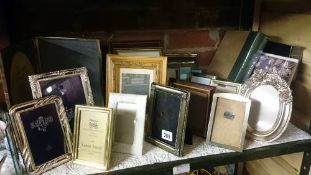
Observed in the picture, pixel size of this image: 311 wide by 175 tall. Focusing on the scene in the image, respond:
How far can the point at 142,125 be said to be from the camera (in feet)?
2.74

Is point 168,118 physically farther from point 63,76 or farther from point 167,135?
point 63,76

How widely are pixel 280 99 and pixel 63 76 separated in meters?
0.64

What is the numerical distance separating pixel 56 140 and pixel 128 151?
0.66 feet

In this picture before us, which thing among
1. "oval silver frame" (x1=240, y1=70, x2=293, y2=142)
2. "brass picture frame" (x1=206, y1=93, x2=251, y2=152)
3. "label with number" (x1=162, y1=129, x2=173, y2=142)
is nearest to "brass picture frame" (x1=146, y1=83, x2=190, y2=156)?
"label with number" (x1=162, y1=129, x2=173, y2=142)

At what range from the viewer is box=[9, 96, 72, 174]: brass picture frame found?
744mm

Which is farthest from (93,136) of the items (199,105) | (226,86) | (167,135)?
(226,86)

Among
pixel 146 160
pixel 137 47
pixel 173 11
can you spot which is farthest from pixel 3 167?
pixel 173 11

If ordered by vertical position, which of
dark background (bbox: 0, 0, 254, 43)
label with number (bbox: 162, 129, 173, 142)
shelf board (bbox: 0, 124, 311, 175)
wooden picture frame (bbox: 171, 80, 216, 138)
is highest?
dark background (bbox: 0, 0, 254, 43)

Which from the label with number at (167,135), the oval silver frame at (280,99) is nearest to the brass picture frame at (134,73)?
the label with number at (167,135)

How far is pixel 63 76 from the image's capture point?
864 millimetres

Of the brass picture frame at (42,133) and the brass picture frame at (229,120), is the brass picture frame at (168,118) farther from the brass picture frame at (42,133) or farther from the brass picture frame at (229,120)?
the brass picture frame at (42,133)

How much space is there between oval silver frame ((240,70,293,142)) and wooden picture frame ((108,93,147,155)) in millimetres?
335

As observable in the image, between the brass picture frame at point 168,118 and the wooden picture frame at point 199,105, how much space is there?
0.09 meters

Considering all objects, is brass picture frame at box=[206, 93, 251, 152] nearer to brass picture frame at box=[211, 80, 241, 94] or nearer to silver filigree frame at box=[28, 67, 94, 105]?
brass picture frame at box=[211, 80, 241, 94]
